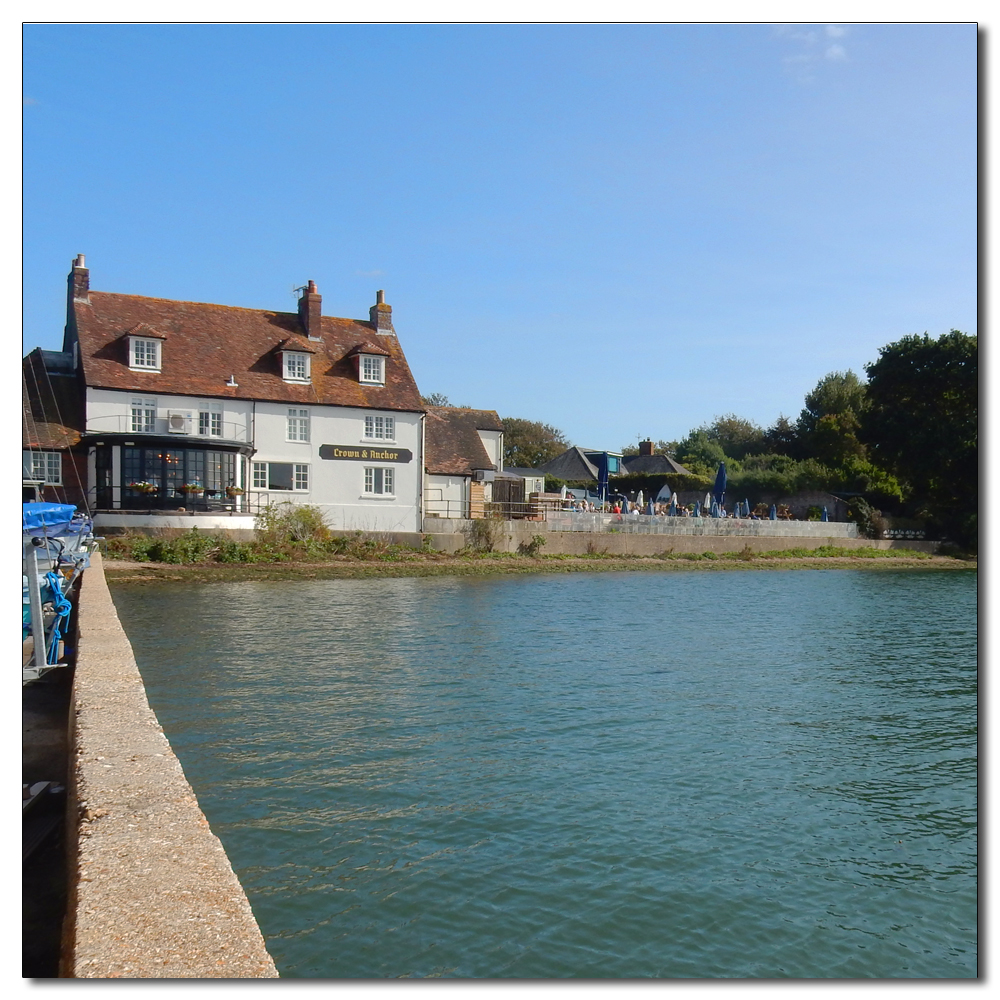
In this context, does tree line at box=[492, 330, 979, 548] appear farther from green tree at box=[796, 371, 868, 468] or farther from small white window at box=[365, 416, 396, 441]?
small white window at box=[365, 416, 396, 441]

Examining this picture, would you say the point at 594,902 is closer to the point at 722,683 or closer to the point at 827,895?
the point at 827,895

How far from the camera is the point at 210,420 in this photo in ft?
124

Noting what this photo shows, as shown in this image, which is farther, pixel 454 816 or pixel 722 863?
pixel 454 816

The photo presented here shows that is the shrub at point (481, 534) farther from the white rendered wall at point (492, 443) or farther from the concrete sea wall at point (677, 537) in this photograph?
the white rendered wall at point (492, 443)

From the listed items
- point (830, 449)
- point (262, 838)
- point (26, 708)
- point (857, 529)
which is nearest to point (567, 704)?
point (262, 838)

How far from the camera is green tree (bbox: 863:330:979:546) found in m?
46.9

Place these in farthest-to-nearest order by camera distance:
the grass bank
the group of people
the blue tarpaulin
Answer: the blue tarpaulin < the group of people < the grass bank

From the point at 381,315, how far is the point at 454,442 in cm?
782

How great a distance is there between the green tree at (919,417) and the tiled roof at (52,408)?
3748cm

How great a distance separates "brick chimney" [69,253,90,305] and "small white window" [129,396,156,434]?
17.7ft

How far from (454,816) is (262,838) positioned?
164cm

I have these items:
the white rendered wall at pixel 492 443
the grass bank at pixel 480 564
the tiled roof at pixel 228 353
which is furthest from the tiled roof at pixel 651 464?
the tiled roof at pixel 228 353

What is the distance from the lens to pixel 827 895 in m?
6.88

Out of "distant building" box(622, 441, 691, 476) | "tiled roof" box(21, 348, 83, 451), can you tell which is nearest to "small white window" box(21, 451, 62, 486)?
"tiled roof" box(21, 348, 83, 451)
